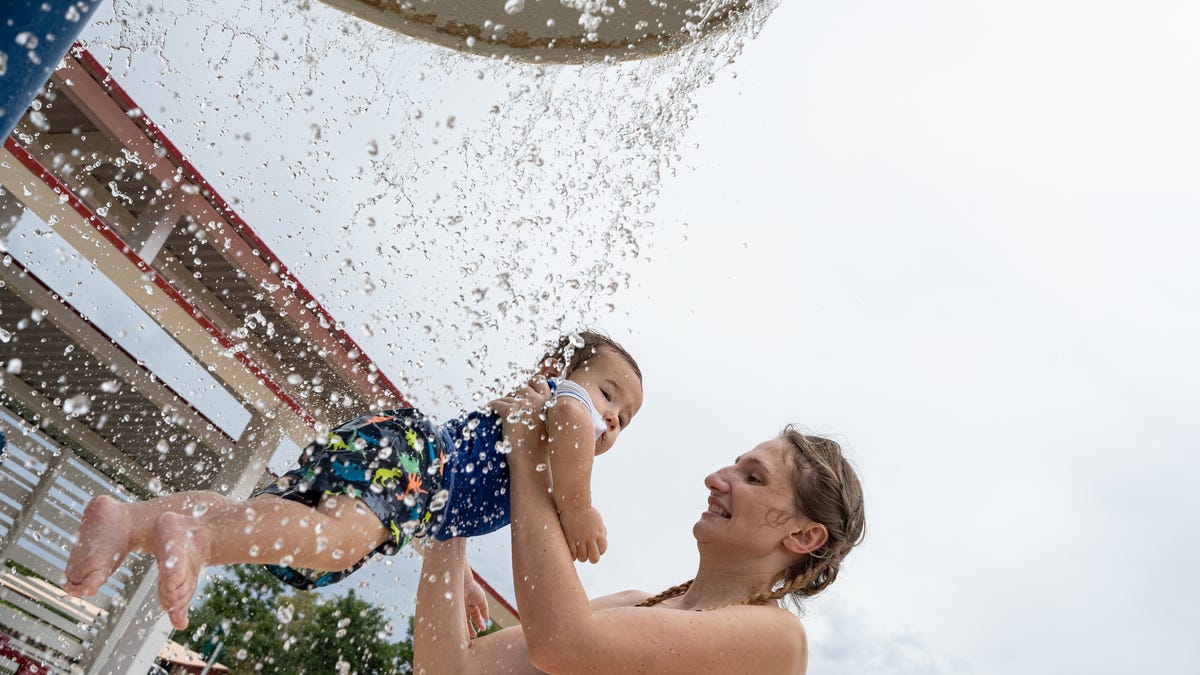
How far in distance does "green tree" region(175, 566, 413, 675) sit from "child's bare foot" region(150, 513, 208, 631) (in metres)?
17.6

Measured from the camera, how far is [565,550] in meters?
1.97

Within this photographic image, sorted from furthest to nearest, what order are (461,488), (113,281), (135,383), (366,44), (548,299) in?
(135,383), (113,281), (366,44), (548,299), (461,488)

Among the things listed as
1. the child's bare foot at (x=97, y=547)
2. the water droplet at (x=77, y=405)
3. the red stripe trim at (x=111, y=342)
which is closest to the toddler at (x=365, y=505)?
the child's bare foot at (x=97, y=547)

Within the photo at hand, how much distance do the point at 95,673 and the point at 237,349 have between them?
279 cm

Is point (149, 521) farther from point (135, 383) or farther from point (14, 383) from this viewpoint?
point (14, 383)

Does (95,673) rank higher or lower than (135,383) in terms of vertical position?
lower

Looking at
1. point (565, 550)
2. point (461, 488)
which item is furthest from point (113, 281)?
point (565, 550)

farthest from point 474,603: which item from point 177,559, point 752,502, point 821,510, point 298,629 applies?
point 298,629

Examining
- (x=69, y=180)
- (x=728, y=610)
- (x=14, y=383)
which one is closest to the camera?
(x=728, y=610)

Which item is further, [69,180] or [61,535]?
[61,535]

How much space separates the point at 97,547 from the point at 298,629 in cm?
1806

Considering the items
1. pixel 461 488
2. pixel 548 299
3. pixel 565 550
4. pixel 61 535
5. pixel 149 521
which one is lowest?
pixel 149 521

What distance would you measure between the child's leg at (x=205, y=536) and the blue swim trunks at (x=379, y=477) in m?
0.05

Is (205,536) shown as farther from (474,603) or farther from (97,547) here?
(474,603)
